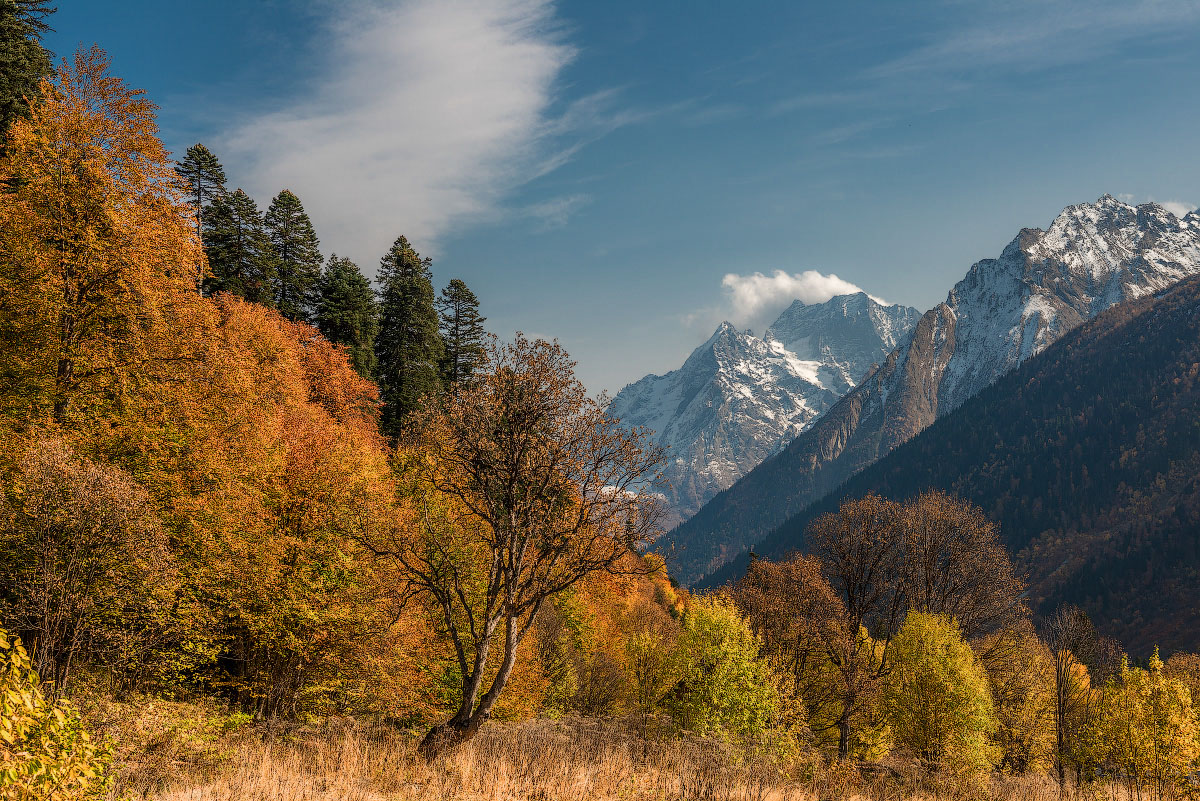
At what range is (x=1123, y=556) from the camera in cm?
18850

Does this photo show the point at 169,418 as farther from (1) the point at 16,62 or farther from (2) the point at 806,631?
(2) the point at 806,631

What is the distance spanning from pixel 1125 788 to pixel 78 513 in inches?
2101

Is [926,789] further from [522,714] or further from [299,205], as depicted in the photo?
[299,205]

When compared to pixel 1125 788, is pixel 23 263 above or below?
above

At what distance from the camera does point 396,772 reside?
1401 centimetres

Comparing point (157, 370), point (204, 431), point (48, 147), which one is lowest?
point (204, 431)

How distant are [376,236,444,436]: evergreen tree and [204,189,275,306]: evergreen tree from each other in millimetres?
10673

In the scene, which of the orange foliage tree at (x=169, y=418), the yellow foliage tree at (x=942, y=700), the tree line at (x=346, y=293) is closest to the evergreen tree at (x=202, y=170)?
the tree line at (x=346, y=293)

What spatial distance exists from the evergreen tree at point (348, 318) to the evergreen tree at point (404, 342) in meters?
1.41

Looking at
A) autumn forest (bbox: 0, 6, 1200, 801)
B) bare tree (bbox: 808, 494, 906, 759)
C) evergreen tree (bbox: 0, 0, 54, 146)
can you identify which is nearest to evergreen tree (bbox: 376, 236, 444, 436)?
autumn forest (bbox: 0, 6, 1200, 801)

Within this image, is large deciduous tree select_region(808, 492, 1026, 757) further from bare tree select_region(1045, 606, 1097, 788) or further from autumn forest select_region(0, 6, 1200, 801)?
bare tree select_region(1045, 606, 1097, 788)

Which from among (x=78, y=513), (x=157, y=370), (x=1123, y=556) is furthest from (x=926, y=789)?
(x=1123, y=556)

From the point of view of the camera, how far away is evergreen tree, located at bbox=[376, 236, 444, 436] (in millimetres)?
56938

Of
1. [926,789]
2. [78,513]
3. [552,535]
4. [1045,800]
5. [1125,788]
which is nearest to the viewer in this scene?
[78,513]
